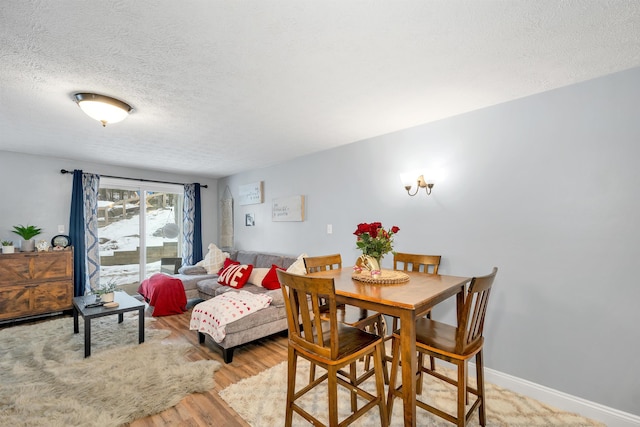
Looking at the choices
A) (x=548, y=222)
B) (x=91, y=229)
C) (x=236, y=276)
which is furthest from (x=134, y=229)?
(x=548, y=222)

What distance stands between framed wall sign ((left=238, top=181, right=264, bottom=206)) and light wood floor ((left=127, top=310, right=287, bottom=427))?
211 cm

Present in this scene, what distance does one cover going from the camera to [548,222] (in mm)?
2164

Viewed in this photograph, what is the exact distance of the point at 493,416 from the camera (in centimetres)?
197

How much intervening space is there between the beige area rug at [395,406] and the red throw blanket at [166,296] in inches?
88.6

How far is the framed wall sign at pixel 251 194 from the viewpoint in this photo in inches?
193

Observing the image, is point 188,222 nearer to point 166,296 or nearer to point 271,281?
point 166,296

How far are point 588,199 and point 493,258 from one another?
76 cm

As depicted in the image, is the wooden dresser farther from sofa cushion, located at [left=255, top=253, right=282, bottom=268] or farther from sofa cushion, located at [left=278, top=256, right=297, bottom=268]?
sofa cushion, located at [left=278, top=256, right=297, bottom=268]

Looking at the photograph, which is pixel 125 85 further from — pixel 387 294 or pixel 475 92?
pixel 475 92

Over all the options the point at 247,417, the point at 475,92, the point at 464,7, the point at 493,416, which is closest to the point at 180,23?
the point at 464,7

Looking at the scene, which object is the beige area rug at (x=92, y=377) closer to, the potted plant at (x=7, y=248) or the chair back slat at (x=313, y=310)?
the potted plant at (x=7, y=248)

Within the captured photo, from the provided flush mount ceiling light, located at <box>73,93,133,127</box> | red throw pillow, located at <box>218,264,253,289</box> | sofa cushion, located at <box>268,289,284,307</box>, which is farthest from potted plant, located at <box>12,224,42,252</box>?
sofa cushion, located at <box>268,289,284,307</box>

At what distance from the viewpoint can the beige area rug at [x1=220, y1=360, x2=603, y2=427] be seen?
75.1 inches

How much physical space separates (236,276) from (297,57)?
3.11m
